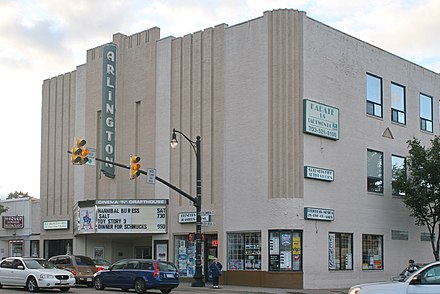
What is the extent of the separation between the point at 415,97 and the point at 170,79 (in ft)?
50.1

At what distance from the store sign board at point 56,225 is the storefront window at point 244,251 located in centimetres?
1402

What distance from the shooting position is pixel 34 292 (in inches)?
1089

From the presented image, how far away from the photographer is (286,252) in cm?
3384

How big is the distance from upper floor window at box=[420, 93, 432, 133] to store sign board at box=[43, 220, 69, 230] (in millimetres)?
23611

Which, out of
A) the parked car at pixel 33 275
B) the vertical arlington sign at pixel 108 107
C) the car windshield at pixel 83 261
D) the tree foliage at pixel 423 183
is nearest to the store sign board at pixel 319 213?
the tree foliage at pixel 423 183

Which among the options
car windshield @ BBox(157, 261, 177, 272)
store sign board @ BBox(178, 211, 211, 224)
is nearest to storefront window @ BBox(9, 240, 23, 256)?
store sign board @ BBox(178, 211, 211, 224)

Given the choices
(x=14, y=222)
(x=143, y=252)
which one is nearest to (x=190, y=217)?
(x=143, y=252)

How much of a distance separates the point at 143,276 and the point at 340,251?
11998 mm

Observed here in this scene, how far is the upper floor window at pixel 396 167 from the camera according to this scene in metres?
40.4

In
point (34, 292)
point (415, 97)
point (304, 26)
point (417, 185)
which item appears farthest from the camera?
point (415, 97)

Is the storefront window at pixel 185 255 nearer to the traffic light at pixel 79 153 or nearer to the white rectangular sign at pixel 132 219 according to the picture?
the white rectangular sign at pixel 132 219

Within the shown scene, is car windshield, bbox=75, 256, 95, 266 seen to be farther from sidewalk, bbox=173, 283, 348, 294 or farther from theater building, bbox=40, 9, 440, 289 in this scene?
theater building, bbox=40, 9, 440, 289

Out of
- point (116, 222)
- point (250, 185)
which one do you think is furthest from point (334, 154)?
point (116, 222)

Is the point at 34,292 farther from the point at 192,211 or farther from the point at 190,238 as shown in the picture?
the point at 192,211
